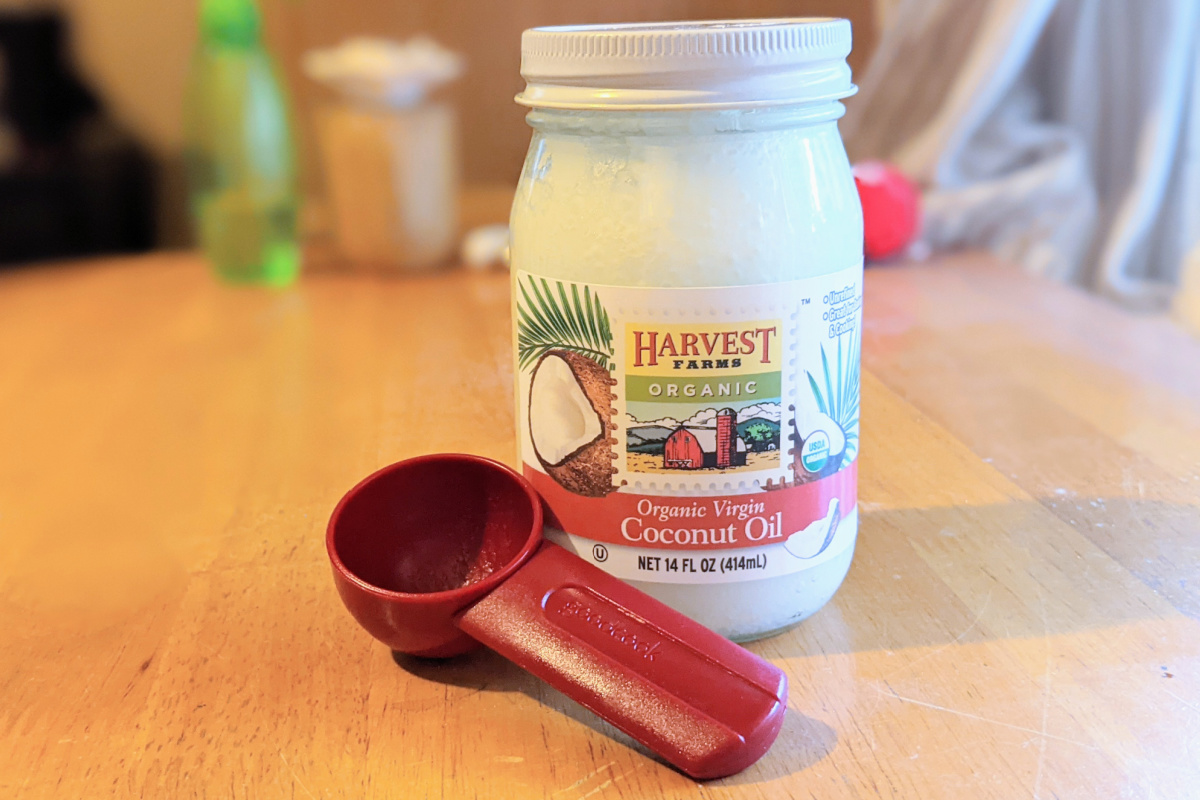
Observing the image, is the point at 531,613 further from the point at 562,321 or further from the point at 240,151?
the point at 240,151

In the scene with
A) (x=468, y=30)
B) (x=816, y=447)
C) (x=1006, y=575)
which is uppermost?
(x=468, y=30)

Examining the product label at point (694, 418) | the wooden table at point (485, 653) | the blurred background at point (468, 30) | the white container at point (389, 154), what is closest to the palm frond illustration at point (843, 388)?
the product label at point (694, 418)

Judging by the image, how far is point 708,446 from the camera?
46 centimetres

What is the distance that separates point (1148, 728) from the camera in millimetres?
450

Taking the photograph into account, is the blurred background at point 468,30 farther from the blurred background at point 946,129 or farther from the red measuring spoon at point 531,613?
the red measuring spoon at point 531,613

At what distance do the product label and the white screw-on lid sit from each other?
0.08m

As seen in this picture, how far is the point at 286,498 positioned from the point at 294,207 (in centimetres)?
71

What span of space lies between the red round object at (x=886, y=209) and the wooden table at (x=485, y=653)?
19 centimetres

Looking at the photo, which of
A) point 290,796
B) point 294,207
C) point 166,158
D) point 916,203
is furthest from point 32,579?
point 166,158

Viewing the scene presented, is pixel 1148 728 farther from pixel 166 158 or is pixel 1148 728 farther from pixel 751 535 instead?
pixel 166 158

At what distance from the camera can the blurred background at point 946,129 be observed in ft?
3.90

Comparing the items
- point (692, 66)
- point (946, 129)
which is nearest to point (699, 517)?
point (692, 66)

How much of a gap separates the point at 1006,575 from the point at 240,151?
104 centimetres

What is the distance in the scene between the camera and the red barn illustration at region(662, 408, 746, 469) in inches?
18.1
